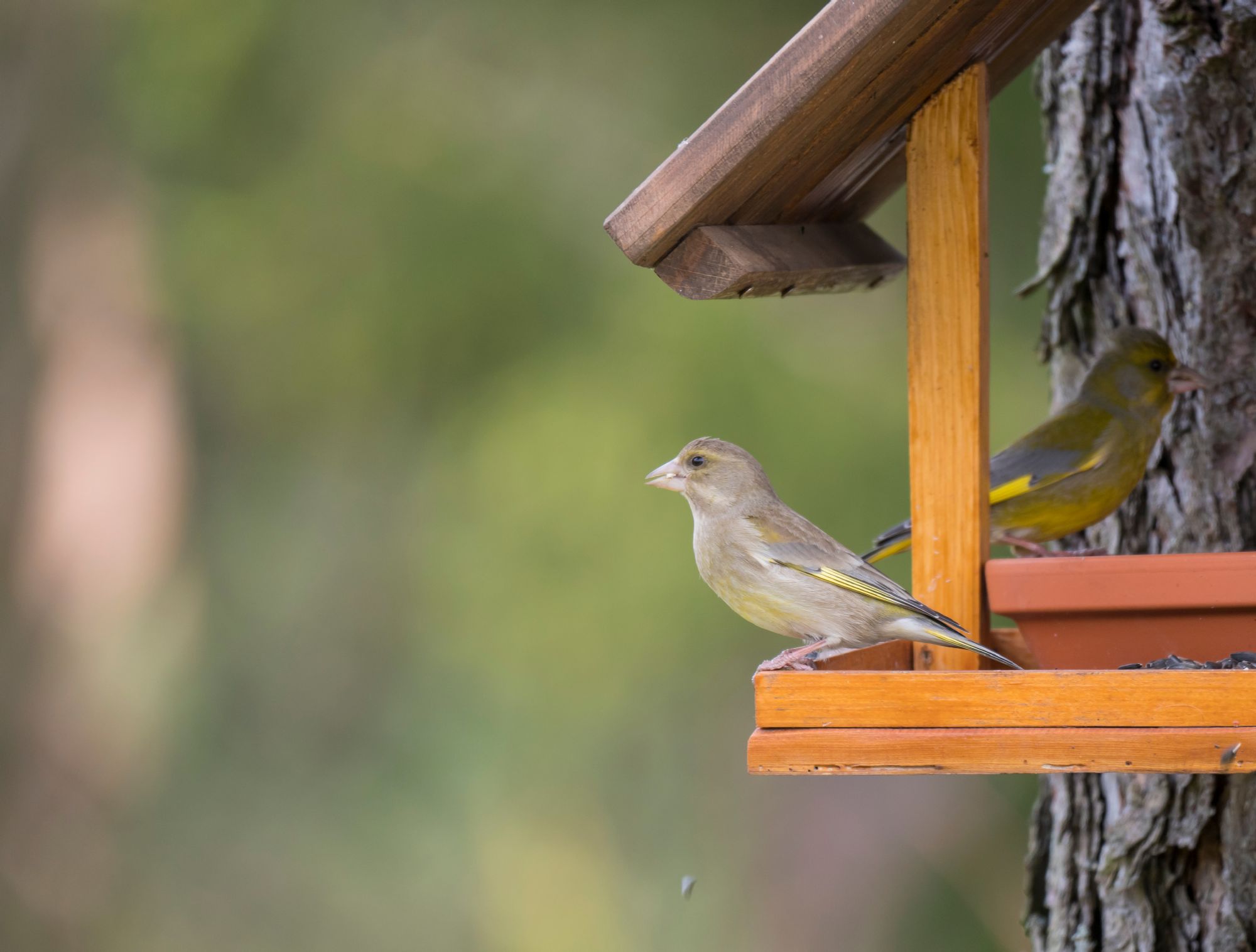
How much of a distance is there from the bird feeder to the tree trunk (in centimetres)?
50

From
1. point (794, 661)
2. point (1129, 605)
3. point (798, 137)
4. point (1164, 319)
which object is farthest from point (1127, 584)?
point (1164, 319)

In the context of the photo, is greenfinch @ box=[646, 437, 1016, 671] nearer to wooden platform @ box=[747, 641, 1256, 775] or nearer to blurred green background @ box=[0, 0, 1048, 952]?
wooden platform @ box=[747, 641, 1256, 775]

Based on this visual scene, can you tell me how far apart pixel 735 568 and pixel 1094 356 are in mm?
1615

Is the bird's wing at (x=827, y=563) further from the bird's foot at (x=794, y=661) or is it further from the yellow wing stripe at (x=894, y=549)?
the yellow wing stripe at (x=894, y=549)

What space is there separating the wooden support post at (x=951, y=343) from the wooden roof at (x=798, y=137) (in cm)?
10

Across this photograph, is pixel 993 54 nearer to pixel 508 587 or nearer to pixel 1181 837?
pixel 1181 837

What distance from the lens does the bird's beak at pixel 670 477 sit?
10.6 feet

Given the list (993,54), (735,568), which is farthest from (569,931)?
(993,54)

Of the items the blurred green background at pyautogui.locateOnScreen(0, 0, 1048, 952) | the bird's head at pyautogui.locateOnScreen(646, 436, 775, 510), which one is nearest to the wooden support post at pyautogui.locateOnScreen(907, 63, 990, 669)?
the bird's head at pyautogui.locateOnScreen(646, 436, 775, 510)

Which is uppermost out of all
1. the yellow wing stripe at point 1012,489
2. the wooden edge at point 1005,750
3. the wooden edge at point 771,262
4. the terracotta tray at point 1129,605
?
the wooden edge at point 771,262

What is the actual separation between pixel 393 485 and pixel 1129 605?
579 centimetres

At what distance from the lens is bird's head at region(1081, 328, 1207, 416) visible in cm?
340

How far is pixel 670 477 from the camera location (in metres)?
3.24

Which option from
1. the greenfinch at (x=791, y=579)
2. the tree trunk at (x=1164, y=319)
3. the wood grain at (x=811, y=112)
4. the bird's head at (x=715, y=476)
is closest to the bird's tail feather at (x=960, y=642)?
the greenfinch at (x=791, y=579)
